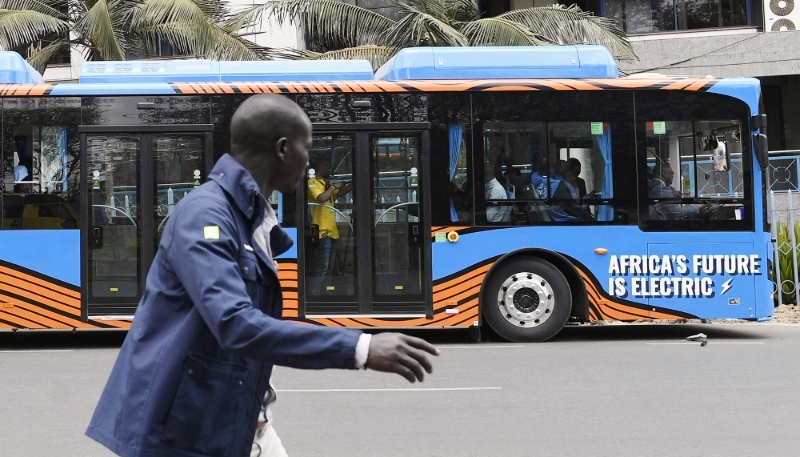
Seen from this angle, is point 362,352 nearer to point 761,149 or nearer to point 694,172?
point 694,172

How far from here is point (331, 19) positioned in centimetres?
1844

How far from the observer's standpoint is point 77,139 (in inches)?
451

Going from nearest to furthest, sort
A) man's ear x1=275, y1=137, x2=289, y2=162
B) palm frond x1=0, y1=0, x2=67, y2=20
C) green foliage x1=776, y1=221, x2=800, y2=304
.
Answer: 1. man's ear x1=275, y1=137, x2=289, y2=162
2. green foliage x1=776, y1=221, x2=800, y2=304
3. palm frond x1=0, y1=0, x2=67, y2=20

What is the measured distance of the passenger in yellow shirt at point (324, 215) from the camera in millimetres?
11664

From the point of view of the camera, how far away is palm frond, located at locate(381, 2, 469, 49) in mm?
17719

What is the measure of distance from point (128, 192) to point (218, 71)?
169cm

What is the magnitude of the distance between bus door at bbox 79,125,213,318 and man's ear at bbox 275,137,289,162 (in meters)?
8.80

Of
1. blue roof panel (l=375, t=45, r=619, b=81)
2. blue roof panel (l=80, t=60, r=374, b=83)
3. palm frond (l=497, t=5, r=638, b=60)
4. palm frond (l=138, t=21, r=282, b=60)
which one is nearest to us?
blue roof panel (l=80, t=60, r=374, b=83)

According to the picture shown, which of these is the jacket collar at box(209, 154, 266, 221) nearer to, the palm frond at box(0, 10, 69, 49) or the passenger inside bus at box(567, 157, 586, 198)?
the passenger inside bus at box(567, 157, 586, 198)

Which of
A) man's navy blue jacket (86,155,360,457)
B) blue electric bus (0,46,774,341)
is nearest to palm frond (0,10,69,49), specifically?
blue electric bus (0,46,774,341)

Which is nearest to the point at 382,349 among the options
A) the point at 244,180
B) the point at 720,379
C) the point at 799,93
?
the point at 244,180

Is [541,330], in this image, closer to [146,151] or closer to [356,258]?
[356,258]

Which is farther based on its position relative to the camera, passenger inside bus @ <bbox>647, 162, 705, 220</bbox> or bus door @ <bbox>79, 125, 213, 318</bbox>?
passenger inside bus @ <bbox>647, 162, 705, 220</bbox>

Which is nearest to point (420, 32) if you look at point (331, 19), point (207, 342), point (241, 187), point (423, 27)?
point (423, 27)
